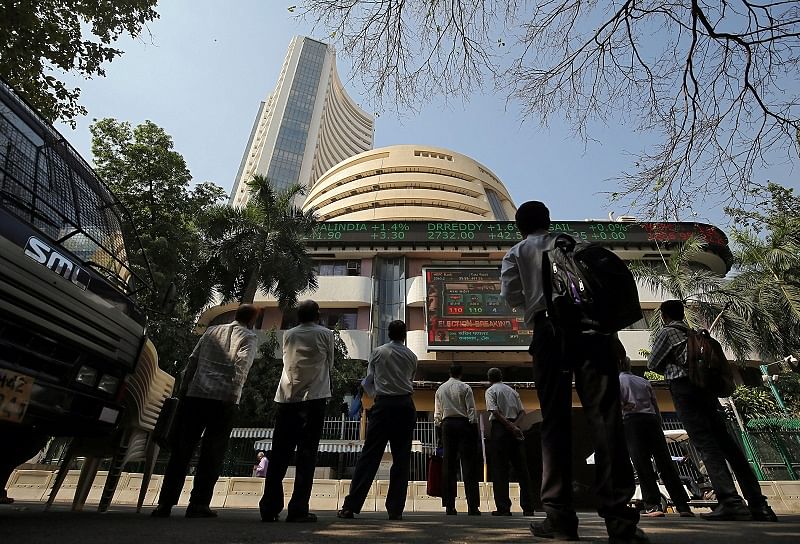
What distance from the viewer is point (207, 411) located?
387 cm

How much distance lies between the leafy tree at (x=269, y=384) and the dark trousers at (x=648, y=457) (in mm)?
12157

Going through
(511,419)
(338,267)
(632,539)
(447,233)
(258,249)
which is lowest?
(632,539)

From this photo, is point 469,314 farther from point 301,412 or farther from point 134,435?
point 134,435

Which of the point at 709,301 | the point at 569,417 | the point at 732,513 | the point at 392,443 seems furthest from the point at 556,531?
the point at 709,301

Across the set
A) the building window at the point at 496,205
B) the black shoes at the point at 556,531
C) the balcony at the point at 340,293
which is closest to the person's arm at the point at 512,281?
the black shoes at the point at 556,531

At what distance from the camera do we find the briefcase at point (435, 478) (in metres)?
5.92

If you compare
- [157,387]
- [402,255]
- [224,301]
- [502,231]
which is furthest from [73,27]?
[502,231]

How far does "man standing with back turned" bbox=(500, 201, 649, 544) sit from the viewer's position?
7.06 feet

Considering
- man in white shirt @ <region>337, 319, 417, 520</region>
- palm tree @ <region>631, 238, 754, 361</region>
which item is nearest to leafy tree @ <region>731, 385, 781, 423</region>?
palm tree @ <region>631, 238, 754, 361</region>

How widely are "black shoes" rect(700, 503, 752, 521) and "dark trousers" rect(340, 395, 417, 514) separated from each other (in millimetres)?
2566

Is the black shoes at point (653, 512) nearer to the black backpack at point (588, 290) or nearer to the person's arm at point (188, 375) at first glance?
the black backpack at point (588, 290)

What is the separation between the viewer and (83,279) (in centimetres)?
297

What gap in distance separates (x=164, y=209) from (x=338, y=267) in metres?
10.1

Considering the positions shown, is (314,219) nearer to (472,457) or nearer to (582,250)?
(472,457)
